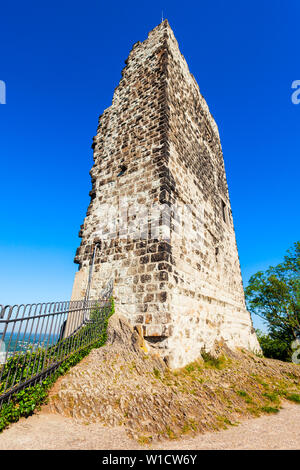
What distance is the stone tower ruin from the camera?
5.57 m

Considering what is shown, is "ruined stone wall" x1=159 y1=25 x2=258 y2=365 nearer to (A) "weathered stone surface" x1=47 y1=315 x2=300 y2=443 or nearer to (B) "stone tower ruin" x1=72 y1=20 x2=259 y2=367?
(B) "stone tower ruin" x1=72 y1=20 x2=259 y2=367

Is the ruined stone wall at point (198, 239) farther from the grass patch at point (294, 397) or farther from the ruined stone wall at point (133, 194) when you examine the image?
the grass patch at point (294, 397)

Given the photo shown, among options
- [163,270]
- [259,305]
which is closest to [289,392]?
[163,270]

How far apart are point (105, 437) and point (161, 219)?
4.26 meters

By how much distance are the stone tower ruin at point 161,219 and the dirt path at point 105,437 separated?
1.87m

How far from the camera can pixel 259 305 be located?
18.5 m

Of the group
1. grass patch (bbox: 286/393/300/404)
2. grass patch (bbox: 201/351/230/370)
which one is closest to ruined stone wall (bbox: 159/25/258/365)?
grass patch (bbox: 201/351/230/370)

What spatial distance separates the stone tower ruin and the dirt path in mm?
1873

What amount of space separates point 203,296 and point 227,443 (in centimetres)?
421

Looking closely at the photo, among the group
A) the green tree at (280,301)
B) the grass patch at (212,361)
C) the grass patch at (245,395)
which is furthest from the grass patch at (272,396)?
the green tree at (280,301)

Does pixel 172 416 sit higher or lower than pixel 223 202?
lower

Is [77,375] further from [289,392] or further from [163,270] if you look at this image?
[289,392]

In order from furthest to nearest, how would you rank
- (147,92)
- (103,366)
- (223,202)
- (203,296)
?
1. (223,202)
2. (147,92)
3. (203,296)
4. (103,366)

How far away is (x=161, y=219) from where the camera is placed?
19.4 ft
